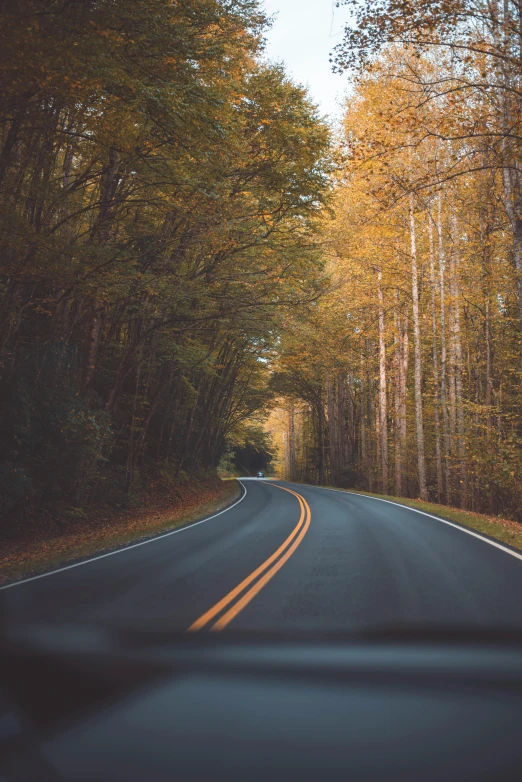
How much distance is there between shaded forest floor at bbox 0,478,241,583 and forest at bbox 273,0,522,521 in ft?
24.0

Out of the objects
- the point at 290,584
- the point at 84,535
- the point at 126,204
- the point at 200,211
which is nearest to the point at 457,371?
the point at 200,211

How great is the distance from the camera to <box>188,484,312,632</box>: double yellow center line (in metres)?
4.41

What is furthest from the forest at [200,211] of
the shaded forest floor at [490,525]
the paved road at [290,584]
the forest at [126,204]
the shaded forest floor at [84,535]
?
the paved road at [290,584]

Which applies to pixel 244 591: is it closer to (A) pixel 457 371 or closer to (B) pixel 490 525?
(B) pixel 490 525

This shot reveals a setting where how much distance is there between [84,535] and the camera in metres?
11.0

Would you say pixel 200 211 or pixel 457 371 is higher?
pixel 200 211

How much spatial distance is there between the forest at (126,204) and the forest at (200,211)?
0.05m

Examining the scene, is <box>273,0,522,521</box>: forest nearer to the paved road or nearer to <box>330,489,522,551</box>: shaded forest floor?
<box>330,489,522,551</box>: shaded forest floor

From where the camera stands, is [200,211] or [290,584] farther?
[200,211]

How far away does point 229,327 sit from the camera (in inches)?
644

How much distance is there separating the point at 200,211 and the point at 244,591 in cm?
807

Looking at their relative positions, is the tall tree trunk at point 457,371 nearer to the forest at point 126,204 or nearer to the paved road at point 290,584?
the forest at point 126,204

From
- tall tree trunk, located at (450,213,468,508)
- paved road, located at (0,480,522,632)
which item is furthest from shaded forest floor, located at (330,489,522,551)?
tall tree trunk, located at (450,213,468,508)

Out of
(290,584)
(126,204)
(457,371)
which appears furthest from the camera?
(457,371)
